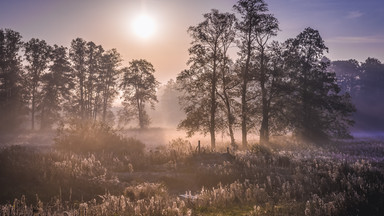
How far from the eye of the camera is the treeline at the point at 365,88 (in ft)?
233

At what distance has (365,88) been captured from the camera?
80.9 meters

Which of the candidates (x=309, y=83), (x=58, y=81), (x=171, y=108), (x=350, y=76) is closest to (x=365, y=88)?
(x=350, y=76)

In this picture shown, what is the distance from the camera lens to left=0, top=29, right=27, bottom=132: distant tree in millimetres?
41500

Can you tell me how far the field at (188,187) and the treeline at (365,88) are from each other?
6493 cm

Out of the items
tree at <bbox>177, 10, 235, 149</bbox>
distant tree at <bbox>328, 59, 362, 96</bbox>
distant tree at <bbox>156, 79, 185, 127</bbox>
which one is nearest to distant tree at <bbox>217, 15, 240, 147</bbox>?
tree at <bbox>177, 10, 235, 149</bbox>

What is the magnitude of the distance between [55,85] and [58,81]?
2.73m

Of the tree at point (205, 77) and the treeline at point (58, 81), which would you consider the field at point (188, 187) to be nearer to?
the tree at point (205, 77)

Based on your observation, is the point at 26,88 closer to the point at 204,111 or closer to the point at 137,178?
the point at 204,111

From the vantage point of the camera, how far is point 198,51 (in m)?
22.0

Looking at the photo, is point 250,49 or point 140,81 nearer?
point 250,49

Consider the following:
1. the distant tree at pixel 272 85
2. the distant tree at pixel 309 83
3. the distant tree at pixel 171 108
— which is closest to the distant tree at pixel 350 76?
the distant tree at pixel 171 108

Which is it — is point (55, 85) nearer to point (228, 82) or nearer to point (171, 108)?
point (228, 82)

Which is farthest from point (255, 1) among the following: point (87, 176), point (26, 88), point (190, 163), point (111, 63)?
point (26, 88)

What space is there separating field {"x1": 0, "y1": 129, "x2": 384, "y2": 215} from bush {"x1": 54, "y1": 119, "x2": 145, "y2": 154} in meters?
4.36
